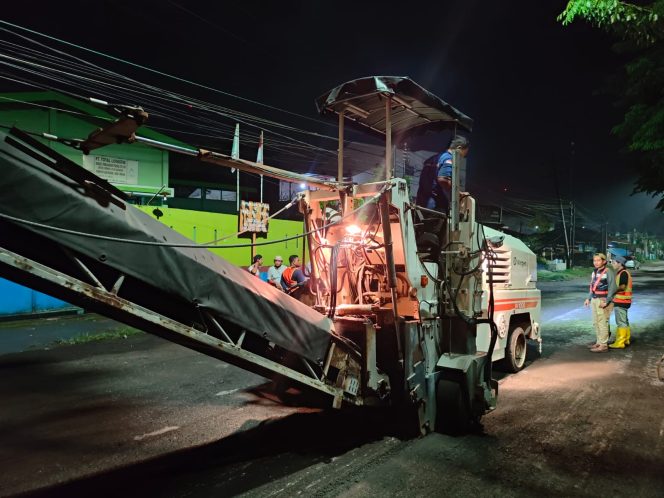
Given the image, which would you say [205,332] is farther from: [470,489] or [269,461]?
[470,489]

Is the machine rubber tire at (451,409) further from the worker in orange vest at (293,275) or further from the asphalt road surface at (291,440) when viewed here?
the worker in orange vest at (293,275)

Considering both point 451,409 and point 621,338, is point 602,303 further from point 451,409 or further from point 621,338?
point 451,409

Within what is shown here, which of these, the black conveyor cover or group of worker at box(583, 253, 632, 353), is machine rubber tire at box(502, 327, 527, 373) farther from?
the black conveyor cover

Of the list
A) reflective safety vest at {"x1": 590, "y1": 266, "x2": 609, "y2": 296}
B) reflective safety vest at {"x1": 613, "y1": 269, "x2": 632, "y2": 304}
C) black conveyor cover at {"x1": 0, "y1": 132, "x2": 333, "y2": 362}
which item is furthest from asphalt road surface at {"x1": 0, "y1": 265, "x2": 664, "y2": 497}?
reflective safety vest at {"x1": 590, "y1": 266, "x2": 609, "y2": 296}

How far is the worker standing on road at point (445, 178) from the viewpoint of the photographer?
510 cm

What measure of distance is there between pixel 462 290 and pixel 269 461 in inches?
109

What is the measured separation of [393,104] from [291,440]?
3830 millimetres

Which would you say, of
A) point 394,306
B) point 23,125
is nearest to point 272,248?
point 23,125

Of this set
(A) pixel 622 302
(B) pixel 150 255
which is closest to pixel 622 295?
(A) pixel 622 302

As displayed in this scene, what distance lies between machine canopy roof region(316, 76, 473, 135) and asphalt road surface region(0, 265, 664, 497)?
3.52 m

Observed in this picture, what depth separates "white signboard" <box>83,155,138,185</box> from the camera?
52.8ft

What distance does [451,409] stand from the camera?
461 centimetres

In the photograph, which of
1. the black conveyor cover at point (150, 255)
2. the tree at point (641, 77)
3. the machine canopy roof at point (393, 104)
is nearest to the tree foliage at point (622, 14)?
the tree at point (641, 77)

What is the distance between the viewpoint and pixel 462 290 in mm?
5098
